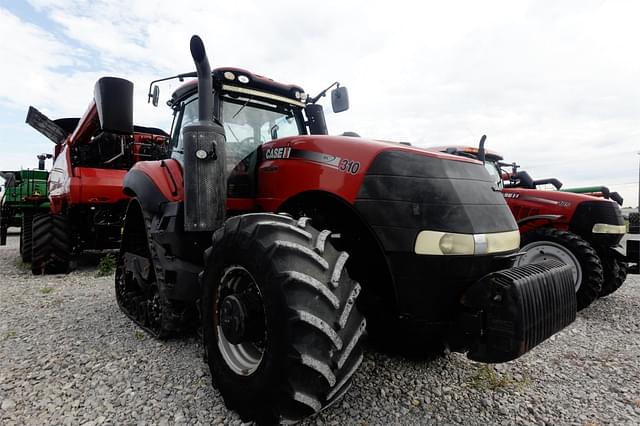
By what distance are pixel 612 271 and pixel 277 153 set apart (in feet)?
16.2

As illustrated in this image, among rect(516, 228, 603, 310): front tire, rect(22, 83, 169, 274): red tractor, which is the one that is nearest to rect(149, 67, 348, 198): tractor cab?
rect(22, 83, 169, 274): red tractor

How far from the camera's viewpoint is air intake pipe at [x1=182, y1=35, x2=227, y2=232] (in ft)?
8.63

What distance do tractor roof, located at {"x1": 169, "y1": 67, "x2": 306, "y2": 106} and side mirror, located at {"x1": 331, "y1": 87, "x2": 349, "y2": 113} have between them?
1.03 ft

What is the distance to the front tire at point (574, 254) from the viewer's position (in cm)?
460

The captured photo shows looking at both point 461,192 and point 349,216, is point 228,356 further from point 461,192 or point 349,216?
point 461,192

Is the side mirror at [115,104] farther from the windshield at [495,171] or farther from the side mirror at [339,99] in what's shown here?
the windshield at [495,171]

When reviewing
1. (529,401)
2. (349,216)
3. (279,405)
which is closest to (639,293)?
(529,401)

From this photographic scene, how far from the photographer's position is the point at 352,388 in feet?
8.19

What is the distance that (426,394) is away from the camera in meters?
2.47

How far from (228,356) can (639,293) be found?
641cm

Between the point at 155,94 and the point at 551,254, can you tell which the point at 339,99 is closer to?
the point at 155,94

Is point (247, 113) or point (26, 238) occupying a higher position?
point (247, 113)

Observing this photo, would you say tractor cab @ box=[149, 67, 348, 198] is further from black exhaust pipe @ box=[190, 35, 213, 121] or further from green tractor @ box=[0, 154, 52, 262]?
green tractor @ box=[0, 154, 52, 262]

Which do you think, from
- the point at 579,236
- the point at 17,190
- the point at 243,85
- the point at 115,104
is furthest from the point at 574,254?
the point at 17,190
